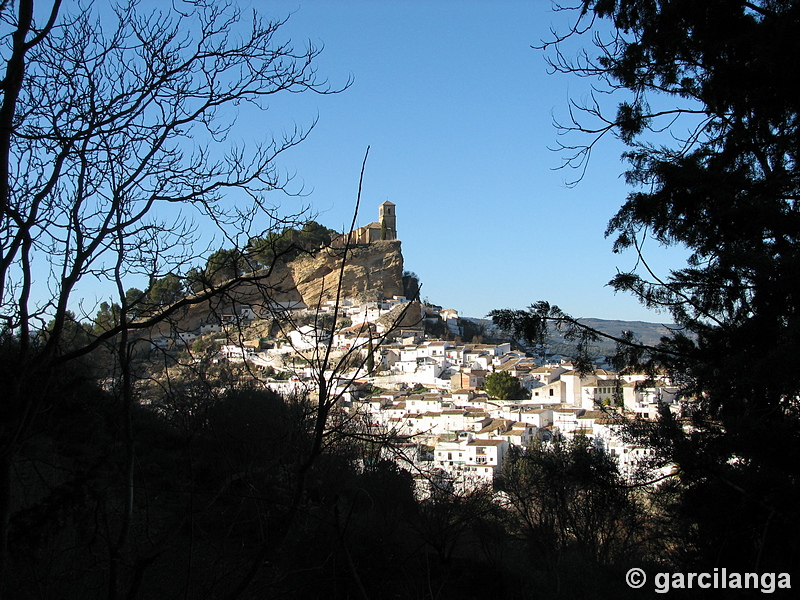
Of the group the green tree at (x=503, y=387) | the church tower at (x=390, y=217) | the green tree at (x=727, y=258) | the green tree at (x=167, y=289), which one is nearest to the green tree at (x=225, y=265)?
the green tree at (x=167, y=289)

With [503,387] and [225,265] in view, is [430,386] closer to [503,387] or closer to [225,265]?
[503,387]

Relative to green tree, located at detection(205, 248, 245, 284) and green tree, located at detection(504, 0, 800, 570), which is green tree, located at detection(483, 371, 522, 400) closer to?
green tree, located at detection(504, 0, 800, 570)

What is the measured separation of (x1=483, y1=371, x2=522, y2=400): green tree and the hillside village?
0.38 m

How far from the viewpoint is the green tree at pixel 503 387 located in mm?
31303

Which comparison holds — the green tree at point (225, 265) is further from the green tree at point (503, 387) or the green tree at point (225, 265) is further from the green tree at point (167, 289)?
the green tree at point (503, 387)

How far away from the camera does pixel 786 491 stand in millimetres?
2191

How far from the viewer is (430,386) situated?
36844 mm

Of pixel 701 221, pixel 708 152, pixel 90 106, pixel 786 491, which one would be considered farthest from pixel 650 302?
pixel 90 106

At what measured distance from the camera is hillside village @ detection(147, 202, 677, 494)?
1.47 metres

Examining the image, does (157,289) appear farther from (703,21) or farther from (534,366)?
(534,366)

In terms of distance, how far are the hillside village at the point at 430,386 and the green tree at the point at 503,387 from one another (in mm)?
383

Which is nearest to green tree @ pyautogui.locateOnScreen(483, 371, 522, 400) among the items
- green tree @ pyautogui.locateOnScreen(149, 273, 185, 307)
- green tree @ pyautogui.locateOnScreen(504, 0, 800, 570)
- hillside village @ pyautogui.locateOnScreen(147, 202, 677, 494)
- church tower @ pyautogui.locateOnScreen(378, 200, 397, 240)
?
hillside village @ pyautogui.locateOnScreen(147, 202, 677, 494)

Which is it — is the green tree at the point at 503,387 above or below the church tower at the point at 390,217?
below

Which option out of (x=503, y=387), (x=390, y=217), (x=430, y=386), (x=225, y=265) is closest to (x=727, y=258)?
(x=225, y=265)
